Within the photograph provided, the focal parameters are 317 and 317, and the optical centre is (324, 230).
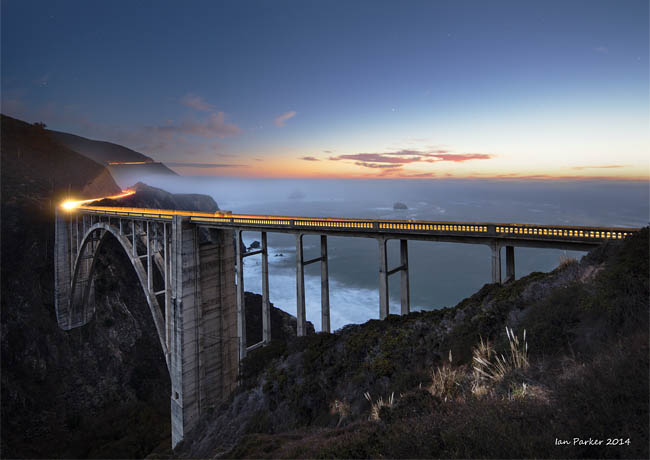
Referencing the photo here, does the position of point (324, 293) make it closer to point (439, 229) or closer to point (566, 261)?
point (439, 229)

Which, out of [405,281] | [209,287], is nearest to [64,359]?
[209,287]

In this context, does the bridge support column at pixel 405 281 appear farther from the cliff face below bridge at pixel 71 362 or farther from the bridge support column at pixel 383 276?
the cliff face below bridge at pixel 71 362

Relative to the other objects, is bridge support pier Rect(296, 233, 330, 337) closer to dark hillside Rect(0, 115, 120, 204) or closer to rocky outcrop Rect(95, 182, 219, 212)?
rocky outcrop Rect(95, 182, 219, 212)

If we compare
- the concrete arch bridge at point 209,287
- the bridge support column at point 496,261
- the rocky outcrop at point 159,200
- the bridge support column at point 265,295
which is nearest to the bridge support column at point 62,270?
the rocky outcrop at point 159,200

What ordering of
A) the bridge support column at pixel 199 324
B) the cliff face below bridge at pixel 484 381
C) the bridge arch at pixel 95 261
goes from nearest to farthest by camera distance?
the cliff face below bridge at pixel 484 381, the bridge support column at pixel 199 324, the bridge arch at pixel 95 261

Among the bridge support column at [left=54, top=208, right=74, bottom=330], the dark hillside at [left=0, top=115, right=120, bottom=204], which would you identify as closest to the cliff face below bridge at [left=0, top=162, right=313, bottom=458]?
the dark hillside at [left=0, top=115, right=120, bottom=204]

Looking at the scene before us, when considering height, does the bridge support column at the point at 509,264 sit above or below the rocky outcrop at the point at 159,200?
below

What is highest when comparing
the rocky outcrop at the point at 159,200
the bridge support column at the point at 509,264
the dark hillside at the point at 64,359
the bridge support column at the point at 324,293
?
the rocky outcrop at the point at 159,200

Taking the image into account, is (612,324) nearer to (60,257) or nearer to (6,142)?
(60,257)
